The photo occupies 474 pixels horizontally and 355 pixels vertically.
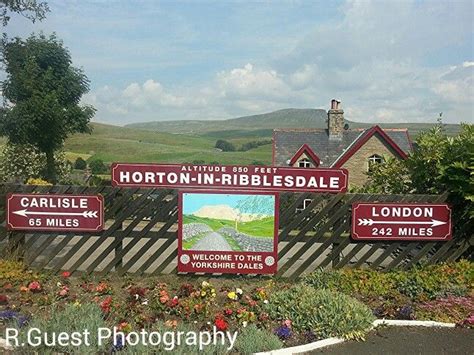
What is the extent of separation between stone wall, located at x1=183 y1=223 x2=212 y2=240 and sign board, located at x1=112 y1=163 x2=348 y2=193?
0.65 meters

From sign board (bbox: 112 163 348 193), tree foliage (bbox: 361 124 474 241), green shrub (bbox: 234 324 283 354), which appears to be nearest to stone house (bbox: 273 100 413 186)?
tree foliage (bbox: 361 124 474 241)

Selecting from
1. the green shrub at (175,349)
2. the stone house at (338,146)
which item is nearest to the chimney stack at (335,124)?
the stone house at (338,146)

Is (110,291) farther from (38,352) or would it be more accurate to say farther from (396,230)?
(396,230)

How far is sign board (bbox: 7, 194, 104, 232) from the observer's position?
7445mm

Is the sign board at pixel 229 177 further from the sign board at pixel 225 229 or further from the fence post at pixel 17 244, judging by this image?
the fence post at pixel 17 244

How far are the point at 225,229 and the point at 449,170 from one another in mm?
3979

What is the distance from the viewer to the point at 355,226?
7480 mm

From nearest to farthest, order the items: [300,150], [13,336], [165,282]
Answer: [13,336] → [165,282] → [300,150]

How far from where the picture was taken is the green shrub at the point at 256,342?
503 cm

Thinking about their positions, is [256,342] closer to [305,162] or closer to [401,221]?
[401,221]

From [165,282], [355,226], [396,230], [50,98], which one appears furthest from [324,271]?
[50,98]

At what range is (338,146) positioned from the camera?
37.3 meters

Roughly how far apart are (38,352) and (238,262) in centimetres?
347

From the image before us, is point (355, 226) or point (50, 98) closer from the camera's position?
point (355, 226)
